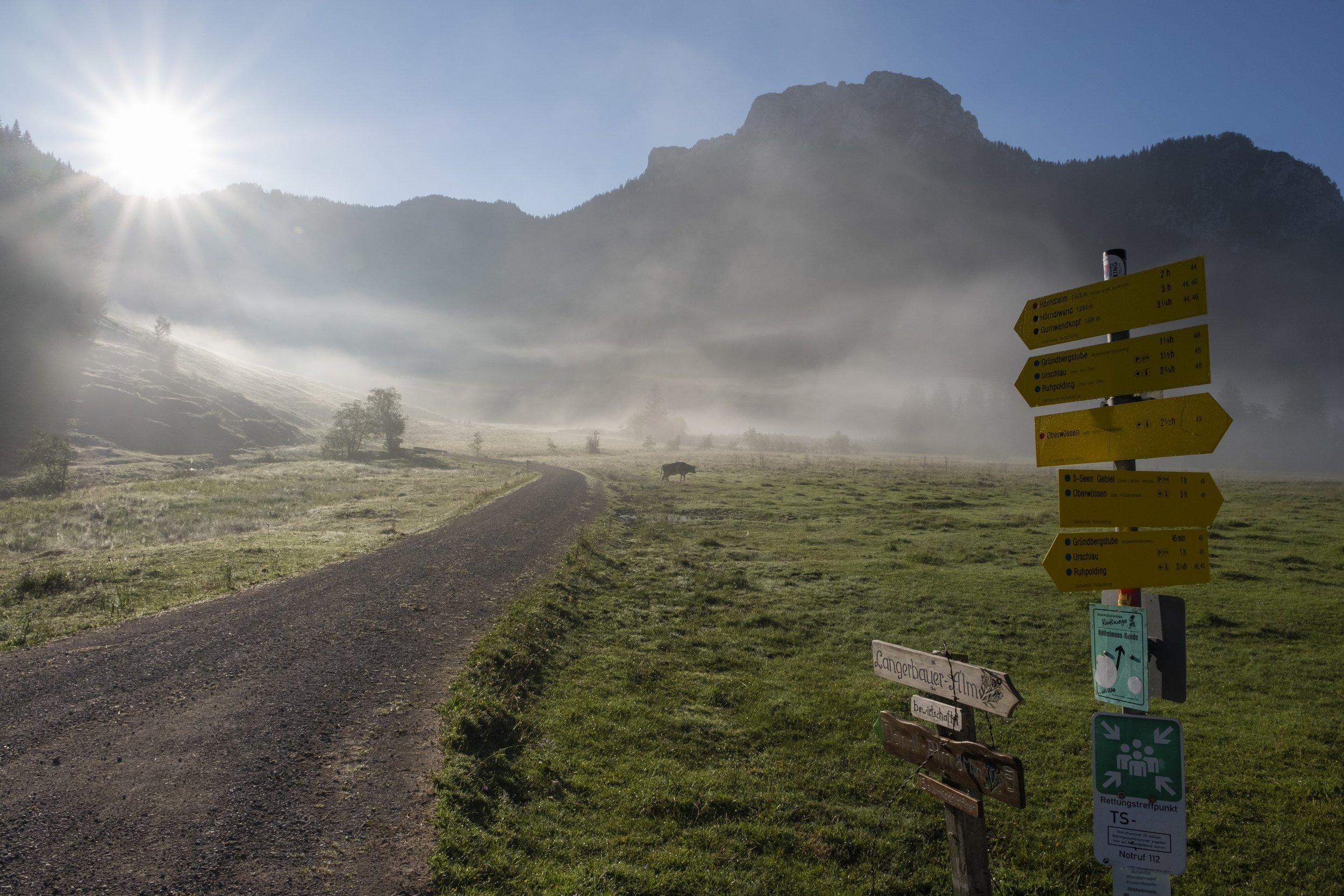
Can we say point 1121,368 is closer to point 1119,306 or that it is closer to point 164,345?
point 1119,306

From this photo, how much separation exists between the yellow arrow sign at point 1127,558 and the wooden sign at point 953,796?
7.66 ft

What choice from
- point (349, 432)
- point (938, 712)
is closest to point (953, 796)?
point (938, 712)

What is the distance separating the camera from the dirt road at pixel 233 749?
6.41m

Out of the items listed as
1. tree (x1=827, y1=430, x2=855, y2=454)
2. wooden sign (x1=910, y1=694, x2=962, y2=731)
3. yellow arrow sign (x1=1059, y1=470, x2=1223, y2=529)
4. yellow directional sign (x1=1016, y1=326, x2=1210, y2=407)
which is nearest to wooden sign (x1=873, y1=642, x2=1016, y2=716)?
wooden sign (x1=910, y1=694, x2=962, y2=731)

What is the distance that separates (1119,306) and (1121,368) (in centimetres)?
63

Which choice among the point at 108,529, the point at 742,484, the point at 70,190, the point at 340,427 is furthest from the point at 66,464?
the point at 70,190

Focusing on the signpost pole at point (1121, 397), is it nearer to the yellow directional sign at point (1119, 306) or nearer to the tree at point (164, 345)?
the yellow directional sign at point (1119, 306)

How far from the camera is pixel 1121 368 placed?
4871 millimetres

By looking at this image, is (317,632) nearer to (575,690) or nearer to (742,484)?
(575,690)

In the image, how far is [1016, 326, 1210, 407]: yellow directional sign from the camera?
4.59 metres

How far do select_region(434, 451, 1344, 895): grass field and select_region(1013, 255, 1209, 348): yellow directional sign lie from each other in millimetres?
7133

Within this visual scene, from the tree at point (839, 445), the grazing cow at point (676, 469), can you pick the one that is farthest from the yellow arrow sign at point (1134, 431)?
the tree at point (839, 445)

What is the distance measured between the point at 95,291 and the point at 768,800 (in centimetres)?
15707

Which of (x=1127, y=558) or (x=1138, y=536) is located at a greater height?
(x=1138, y=536)
